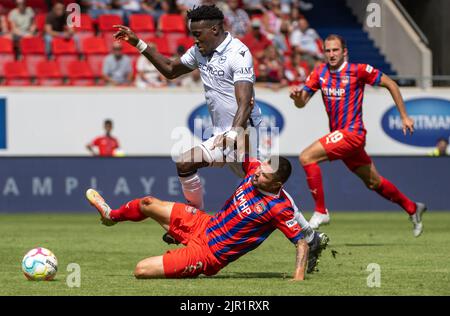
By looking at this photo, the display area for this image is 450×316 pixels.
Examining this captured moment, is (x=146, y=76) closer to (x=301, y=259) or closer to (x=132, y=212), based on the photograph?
(x=132, y=212)

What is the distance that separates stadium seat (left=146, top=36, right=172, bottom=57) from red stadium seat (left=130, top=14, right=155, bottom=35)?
0.39 meters

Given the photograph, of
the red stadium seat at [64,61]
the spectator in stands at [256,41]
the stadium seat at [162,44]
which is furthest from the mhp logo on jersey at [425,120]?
the red stadium seat at [64,61]

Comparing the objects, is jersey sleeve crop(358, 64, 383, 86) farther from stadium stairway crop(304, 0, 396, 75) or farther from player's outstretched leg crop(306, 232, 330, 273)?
stadium stairway crop(304, 0, 396, 75)

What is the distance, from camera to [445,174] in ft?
72.4

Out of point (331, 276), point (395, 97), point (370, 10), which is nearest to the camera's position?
point (331, 276)

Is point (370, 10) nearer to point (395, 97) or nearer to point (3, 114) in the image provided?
point (3, 114)

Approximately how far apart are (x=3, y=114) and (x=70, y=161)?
2.29 metres

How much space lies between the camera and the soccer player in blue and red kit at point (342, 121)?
13812 millimetres

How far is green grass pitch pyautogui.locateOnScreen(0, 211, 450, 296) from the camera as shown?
8.98 metres

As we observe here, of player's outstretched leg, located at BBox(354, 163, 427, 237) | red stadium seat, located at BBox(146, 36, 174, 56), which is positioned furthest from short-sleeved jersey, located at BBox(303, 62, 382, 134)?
red stadium seat, located at BBox(146, 36, 174, 56)

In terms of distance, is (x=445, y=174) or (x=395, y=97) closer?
(x=395, y=97)

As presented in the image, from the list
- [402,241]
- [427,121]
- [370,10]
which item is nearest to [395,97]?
[402,241]

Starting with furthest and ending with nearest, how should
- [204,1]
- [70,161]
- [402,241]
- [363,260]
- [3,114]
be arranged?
[204,1] < [3,114] < [70,161] < [402,241] < [363,260]

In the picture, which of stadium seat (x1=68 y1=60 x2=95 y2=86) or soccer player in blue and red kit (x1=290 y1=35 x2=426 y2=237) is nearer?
soccer player in blue and red kit (x1=290 y1=35 x2=426 y2=237)
